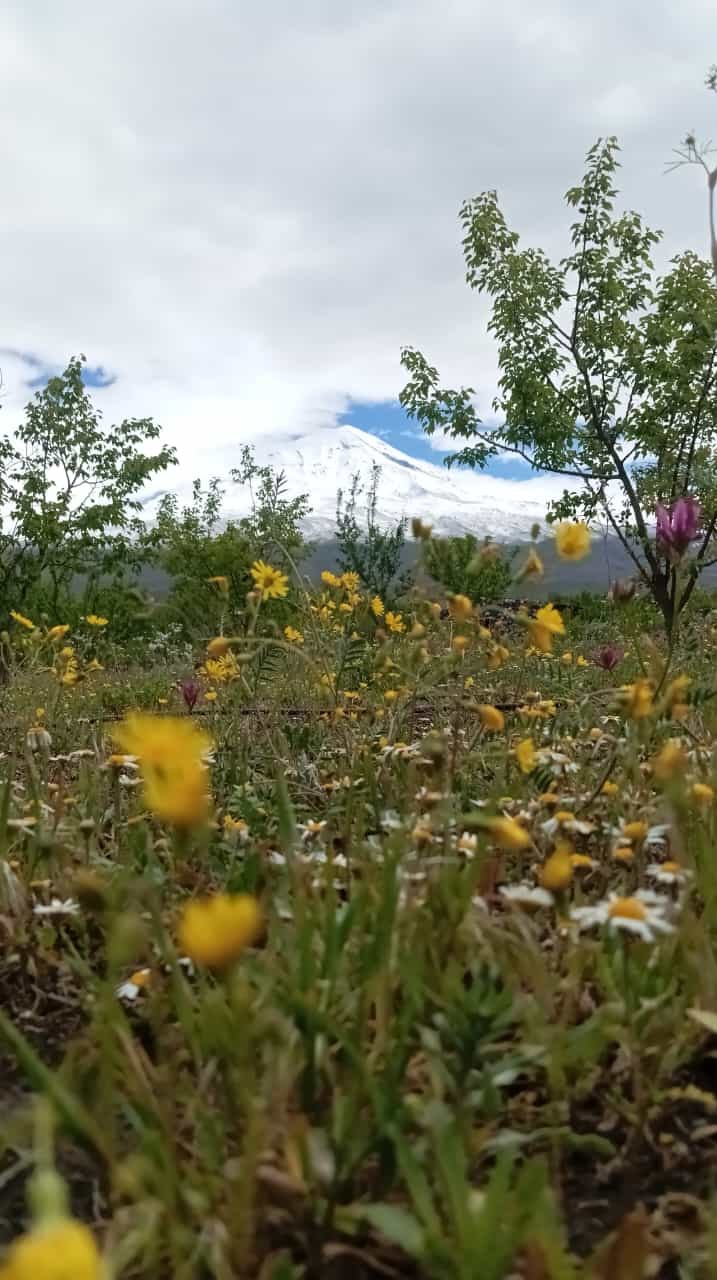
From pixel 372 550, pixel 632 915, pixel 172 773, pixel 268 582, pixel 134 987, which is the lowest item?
pixel 134 987

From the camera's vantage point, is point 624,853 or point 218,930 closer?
point 218,930

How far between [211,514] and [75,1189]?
79.0 feet

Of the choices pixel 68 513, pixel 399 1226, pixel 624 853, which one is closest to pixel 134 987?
pixel 399 1226

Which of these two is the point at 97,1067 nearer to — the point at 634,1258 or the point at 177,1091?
the point at 177,1091

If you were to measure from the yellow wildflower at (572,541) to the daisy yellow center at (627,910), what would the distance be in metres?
0.58

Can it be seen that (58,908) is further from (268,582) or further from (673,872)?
(268,582)

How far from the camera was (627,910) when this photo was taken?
32.0 inches

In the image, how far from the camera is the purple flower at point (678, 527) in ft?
4.80

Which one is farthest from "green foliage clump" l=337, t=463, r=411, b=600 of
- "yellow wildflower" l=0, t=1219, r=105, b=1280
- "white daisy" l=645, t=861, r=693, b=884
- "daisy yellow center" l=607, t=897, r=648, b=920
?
"yellow wildflower" l=0, t=1219, r=105, b=1280

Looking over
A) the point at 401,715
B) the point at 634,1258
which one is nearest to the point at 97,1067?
the point at 634,1258

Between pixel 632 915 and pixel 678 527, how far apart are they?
870 mm

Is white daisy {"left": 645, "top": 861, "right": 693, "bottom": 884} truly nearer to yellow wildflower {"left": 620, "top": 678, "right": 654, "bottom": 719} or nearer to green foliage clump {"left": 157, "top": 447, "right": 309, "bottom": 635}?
yellow wildflower {"left": 620, "top": 678, "right": 654, "bottom": 719}

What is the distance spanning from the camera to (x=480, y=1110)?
0.72 m

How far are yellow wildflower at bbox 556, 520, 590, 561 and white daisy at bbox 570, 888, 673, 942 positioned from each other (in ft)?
1.87
